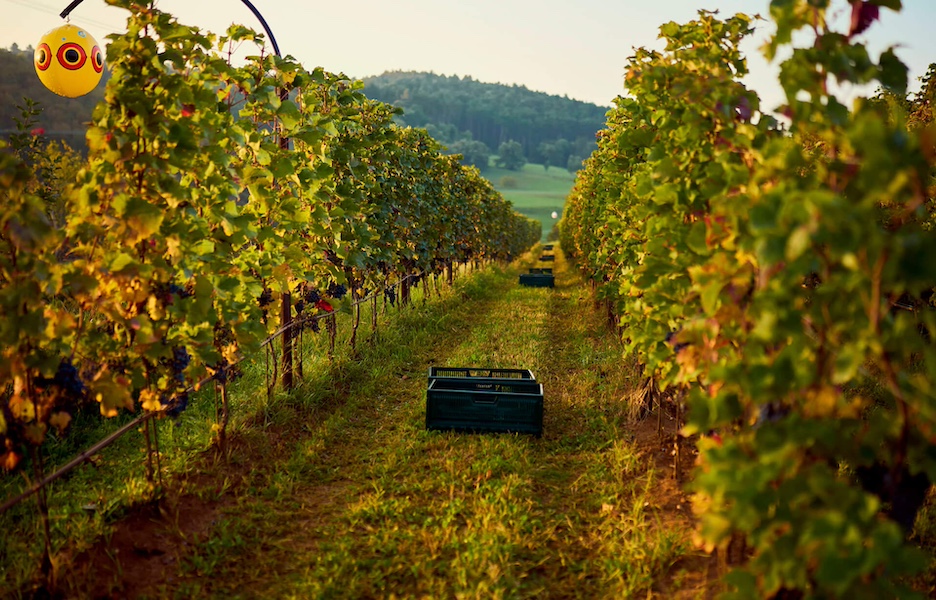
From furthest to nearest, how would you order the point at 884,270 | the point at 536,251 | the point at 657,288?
the point at 536,251, the point at 657,288, the point at 884,270

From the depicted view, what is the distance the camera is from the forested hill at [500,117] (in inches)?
5566

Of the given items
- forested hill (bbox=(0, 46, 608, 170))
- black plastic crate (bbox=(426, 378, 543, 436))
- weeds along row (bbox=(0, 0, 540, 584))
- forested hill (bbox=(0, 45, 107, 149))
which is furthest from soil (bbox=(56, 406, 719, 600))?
forested hill (bbox=(0, 46, 608, 170))

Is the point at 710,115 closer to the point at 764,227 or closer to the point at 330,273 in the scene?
the point at 764,227

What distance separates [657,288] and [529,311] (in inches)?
340

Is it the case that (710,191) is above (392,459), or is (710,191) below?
above

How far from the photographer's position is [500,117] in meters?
151

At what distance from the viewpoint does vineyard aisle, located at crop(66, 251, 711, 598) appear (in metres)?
3.49

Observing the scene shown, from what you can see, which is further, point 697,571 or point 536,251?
point 536,251

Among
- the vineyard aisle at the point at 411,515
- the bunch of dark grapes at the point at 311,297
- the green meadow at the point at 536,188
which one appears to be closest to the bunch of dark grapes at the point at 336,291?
the bunch of dark grapes at the point at 311,297

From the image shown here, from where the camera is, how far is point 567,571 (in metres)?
3.69

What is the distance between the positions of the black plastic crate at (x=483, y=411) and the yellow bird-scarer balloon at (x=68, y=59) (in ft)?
18.3

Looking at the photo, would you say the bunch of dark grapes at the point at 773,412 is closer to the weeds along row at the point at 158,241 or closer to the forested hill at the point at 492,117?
the weeds along row at the point at 158,241

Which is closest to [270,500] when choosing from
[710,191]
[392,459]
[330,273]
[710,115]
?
[392,459]

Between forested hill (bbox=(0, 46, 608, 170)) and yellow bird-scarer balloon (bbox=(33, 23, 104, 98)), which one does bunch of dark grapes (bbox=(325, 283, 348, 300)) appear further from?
forested hill (bbox=(0, 46, 608, 170))
